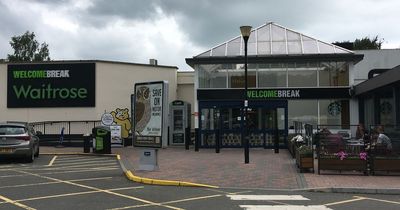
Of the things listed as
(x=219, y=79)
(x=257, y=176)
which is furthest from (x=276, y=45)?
(x=257, y=176)

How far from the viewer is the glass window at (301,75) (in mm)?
27531

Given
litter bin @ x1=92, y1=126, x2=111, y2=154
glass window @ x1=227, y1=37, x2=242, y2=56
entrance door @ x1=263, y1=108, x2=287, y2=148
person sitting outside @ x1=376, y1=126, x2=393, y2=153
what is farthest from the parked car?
person sitting outside @ x1=376, y1=126, x2=393, y2=153

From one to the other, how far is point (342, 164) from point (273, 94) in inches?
487

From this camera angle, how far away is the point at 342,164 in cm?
1517

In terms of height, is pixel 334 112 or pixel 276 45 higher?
pixel 276 45

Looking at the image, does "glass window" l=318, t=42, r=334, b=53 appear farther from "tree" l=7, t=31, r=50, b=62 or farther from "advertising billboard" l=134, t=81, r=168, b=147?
"tree" l=7, t=31, r=50, b=62

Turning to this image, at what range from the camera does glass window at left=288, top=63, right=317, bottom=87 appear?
2753 centimetres

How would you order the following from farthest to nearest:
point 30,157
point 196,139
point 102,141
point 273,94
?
point 273,94
point 196,139
point 102,141
point 30,157

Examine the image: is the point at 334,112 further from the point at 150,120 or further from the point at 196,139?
the point at 150,120

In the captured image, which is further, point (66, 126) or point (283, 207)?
point (66, 126)

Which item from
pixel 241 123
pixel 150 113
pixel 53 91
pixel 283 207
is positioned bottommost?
pixel 283 207

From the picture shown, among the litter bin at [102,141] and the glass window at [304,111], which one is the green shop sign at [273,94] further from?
the litter bin at [102,141]

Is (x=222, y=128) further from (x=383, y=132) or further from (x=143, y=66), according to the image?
(x=383, y=132)

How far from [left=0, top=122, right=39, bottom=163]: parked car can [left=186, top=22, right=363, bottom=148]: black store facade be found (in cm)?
996
